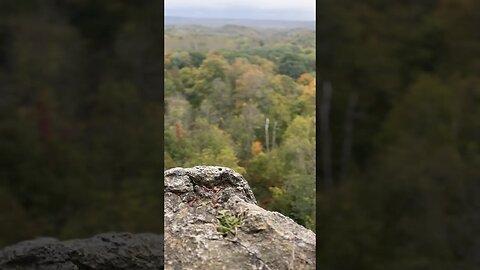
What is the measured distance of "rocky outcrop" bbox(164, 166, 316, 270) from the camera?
12.2ft

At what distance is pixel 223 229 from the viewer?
12.7 feet

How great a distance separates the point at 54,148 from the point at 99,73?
0.41 m

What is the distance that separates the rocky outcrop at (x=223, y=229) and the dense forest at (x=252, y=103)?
0.10 metres

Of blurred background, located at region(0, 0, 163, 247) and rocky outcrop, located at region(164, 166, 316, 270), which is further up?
blurred background, located at region(0, 0, 163, 247)
